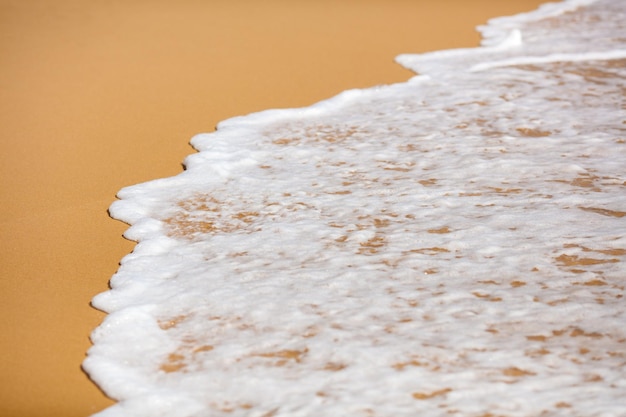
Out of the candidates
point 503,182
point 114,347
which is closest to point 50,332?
point 114,347

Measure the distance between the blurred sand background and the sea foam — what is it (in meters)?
0.12

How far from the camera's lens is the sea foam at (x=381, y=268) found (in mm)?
2057

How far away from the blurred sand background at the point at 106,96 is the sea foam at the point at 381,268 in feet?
0.38

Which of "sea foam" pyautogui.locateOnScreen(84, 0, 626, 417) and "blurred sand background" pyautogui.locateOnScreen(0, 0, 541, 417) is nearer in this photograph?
"sea foam" pyautogui.locateOnScreen(84, 0, 626, 417)

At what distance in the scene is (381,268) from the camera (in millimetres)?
2656

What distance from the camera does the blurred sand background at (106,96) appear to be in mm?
2359

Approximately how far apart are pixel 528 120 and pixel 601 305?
1848 millimetres

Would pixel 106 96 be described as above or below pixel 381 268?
above

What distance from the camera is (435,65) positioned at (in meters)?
5.15

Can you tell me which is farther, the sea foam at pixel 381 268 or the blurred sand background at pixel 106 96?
the blurred sand background at pixel 106 96

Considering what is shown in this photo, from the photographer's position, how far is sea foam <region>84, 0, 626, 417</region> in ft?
6.75

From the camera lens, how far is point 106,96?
4398 millimetres

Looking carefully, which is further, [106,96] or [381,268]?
[106,96]

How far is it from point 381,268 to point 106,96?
2.32 meters
